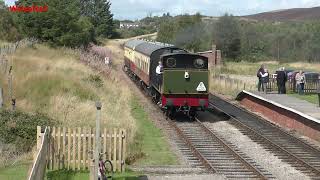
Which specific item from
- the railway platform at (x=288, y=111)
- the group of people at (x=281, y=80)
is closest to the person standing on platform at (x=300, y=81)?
the group of people at (x=281, y=80)

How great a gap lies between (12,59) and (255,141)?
17.7m

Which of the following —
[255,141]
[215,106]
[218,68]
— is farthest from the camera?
[218,68]

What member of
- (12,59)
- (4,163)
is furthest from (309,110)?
(12,59)

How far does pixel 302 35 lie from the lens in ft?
283

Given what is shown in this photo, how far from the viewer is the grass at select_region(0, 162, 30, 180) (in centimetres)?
1240

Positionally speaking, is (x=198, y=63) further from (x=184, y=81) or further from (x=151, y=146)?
(x=151, y=146)

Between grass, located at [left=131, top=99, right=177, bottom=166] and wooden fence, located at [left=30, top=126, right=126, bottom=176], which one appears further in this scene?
grass, located at [left=131, top=99, right=177, bottom=166]

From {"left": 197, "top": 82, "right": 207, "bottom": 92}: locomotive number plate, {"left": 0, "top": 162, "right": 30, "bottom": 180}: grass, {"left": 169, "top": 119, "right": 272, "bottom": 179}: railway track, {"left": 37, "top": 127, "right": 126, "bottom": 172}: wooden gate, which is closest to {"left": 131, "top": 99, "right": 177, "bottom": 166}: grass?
{"left": 169, "top": 119, "right": 272, "bottom": 179}: railway track

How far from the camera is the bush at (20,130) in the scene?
15.1 meters

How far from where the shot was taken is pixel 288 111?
2220 centimetres

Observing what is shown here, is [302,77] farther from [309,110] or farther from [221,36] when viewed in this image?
[221,36]

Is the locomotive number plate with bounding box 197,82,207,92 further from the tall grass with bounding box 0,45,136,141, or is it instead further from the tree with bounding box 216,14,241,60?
the tree with bounding box 216,14,241,60

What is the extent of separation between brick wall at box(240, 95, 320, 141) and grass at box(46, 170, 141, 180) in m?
8.17

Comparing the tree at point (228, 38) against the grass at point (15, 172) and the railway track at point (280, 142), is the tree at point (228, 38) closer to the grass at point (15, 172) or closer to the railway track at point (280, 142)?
the railway track at point (280, 142)
